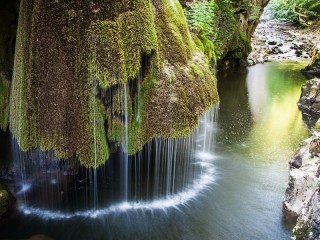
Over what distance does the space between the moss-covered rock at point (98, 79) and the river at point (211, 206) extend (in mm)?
2171

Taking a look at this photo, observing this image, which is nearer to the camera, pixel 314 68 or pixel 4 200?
pixel 4 200

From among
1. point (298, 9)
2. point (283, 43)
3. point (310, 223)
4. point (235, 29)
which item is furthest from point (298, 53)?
point (310, 223)

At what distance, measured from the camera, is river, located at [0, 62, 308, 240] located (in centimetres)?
737

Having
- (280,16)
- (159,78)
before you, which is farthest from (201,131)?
(280,16)

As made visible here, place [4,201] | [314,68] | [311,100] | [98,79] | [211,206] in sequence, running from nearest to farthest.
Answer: [98,79]
[4,201]
[211,206]
[311,100]
[314,68]

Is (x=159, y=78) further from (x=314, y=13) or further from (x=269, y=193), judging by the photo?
(x=314, y=13)

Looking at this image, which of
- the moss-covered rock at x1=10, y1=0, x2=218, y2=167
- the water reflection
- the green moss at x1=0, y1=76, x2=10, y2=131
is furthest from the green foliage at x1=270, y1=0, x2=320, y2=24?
the green moss at x1=0, y1=76, x2=10, y2=131

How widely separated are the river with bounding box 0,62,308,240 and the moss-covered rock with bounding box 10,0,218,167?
2171mm

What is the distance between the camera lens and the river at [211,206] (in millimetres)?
7371

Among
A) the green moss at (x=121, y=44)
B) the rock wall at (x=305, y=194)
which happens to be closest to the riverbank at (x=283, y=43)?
the rock wall at (x=305, y=194)

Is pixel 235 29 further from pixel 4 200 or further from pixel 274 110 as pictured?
pixel 4 200

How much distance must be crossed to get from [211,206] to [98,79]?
457cm

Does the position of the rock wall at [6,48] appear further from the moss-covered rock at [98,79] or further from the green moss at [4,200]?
the green moss at [4,200]

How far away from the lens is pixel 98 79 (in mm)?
5703
